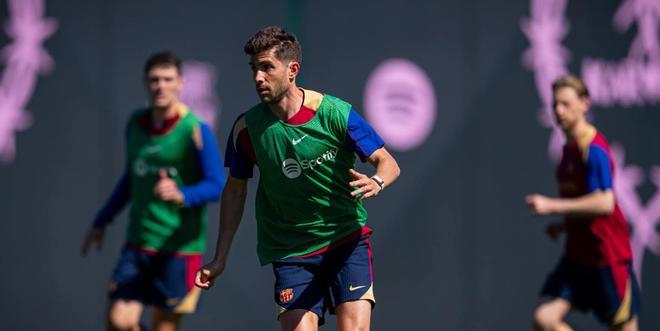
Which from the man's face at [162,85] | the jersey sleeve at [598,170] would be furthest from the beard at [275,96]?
the jersey sleeve at [598,170]

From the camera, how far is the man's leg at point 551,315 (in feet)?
21.8

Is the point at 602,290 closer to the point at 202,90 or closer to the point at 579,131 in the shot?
the point at 579,131

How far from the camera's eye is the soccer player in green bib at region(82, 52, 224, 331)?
687cm

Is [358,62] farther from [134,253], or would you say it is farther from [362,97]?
[134,253]

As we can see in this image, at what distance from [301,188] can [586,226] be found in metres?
2.33

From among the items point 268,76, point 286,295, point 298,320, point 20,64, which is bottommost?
point 298,320

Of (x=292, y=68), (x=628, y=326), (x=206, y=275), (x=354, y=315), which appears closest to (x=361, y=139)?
(x=292, y=68)

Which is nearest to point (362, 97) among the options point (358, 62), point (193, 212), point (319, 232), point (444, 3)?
point (358, 62)

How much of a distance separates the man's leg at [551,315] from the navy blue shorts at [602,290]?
5 cm

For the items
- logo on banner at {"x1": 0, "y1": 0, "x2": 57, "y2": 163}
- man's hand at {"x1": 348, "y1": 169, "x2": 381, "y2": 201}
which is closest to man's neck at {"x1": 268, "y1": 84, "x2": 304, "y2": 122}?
man's hand at {"x1": 348, "y1": 169, "x2": 381, "y2": 201}

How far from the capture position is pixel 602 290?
676 cm

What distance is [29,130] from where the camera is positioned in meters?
8.32

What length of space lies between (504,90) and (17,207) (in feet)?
12.5

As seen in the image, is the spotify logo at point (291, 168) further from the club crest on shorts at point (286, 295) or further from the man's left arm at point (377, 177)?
the club crest on shorts at point (286, 295)
